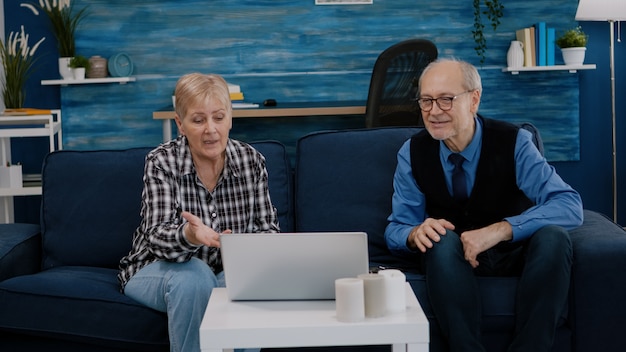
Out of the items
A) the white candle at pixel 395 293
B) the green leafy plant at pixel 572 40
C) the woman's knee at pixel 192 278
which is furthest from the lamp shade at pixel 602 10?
the white candle at pixel 395 293

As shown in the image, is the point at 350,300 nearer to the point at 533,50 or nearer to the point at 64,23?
the point at 533,50

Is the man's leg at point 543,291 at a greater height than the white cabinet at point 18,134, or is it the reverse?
the white cabinet at point 18,134

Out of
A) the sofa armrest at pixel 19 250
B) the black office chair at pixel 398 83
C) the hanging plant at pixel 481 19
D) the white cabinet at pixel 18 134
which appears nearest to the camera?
the sofa armrest at pixel 19 250

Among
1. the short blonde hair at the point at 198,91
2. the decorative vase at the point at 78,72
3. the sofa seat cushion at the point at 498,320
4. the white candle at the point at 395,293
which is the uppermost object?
the decorative vase at the point at 78,72

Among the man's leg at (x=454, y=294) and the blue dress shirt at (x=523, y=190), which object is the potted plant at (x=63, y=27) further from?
the man's leg at (x=454, y=294)

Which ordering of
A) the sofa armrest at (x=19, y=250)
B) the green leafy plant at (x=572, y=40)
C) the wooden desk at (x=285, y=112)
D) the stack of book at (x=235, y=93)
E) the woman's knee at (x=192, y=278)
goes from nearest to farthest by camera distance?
the woman's knee at (x=192, y=278) → the sofa armrest at (x=19, y=250) → the wooden desk at (x=285, y=112) → the stack of book at (x=235, y=93) → the green leafy plant at (x=572, y=40)

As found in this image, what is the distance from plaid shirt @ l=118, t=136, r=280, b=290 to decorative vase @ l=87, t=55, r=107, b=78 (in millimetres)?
2999

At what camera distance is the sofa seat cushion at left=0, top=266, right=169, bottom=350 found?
258 centimetres

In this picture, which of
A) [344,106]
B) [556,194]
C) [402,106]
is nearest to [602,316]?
[556,194]

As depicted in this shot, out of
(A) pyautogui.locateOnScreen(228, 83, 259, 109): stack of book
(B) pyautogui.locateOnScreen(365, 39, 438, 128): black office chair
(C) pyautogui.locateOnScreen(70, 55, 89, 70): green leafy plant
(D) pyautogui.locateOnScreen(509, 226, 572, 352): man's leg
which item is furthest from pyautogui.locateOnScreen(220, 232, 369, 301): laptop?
(C) pyautogui.locateOnScreen(70, 55, 89, 70): green leafy plant

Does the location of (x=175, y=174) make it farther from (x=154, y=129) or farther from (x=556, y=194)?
(x=154, y=129)

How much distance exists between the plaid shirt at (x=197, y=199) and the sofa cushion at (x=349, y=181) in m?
0.37

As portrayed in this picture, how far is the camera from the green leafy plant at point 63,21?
5.50 meters

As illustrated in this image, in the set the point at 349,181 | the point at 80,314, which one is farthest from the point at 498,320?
the point at 80,314
